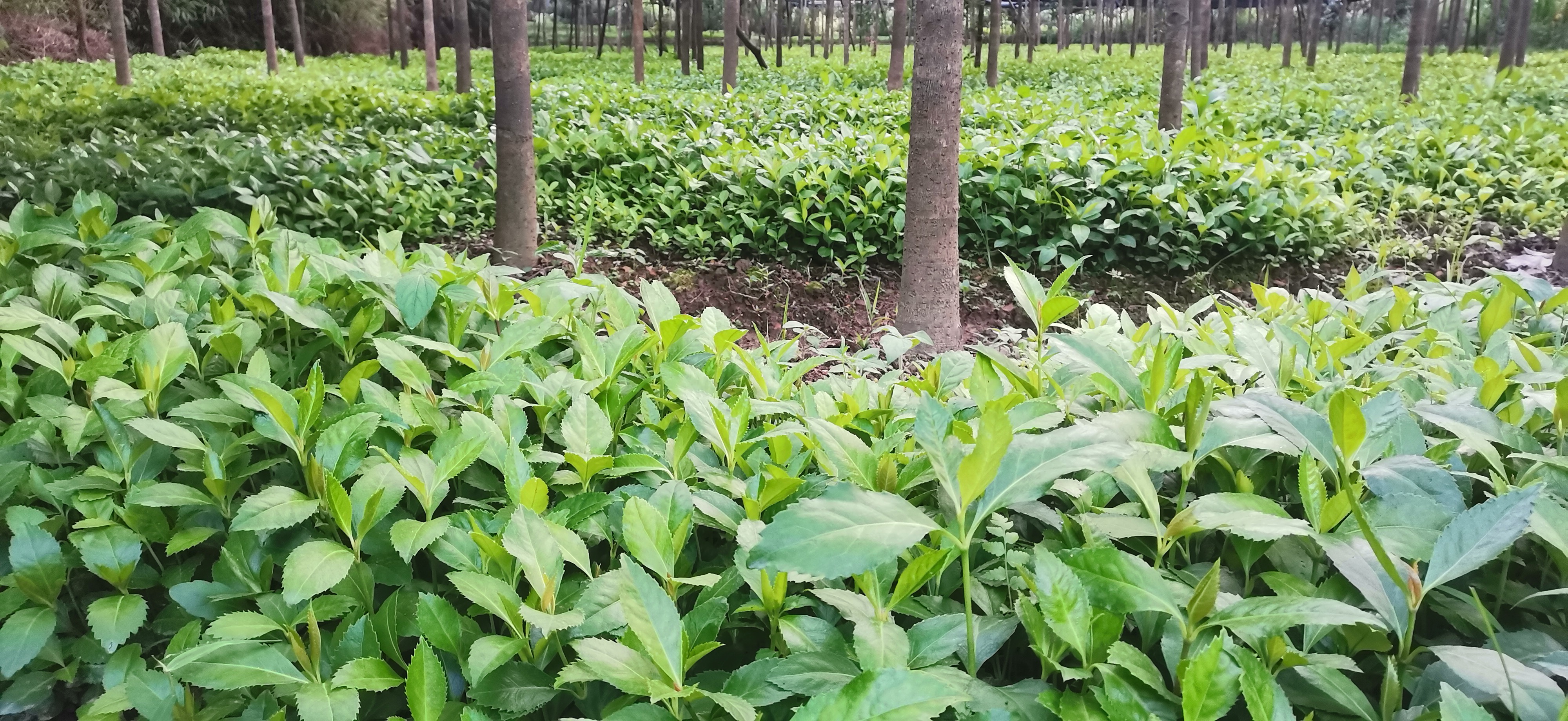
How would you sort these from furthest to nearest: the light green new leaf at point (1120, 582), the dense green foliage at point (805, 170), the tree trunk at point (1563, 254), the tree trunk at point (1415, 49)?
the tree trunk at point (1415, 49), the dense green foliage at point (805, 170), the tree trunk at point (1563, 254), the light green new leaf at point (1120, 582)

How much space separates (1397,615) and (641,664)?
753 mm

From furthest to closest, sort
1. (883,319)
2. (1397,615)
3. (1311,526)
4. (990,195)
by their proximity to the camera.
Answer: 1. (990,195)
2. (883,319)
3. (1311,526)
4. (1397,615)

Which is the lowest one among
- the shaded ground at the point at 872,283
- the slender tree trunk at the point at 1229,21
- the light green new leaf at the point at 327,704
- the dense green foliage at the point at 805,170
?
the shaded ground at the point at 872,283

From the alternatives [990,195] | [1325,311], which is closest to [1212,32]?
[990,195]

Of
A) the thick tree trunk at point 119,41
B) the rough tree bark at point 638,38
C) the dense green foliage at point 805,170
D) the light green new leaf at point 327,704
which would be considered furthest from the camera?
the rough tree bark at point 638,38

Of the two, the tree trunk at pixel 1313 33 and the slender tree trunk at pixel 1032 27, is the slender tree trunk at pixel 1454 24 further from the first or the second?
the slender tree trunk at pixel 1032 27

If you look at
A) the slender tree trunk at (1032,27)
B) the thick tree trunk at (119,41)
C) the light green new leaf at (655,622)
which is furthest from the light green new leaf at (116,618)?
the slender tree trunk at (1032,27)

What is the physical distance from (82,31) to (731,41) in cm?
1602

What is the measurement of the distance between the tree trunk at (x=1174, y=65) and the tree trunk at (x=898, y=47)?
5.42 metres

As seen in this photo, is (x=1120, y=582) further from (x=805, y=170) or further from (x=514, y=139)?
(x=805, y=170)

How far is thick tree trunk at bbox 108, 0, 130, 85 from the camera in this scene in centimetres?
1169

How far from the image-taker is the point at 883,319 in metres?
4.86

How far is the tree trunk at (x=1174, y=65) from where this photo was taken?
769cm

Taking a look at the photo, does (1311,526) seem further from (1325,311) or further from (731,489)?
(1325,311)
